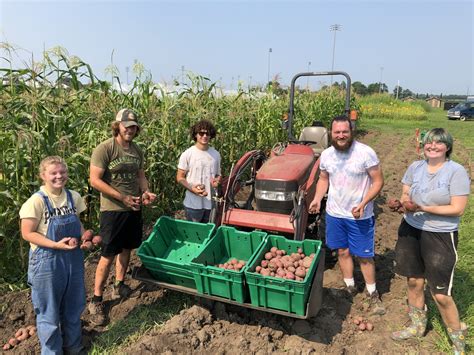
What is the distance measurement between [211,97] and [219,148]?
878mm

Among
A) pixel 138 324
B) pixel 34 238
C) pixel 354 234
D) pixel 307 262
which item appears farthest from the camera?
pixel 354 234

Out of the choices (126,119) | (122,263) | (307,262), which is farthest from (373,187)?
(122,263)

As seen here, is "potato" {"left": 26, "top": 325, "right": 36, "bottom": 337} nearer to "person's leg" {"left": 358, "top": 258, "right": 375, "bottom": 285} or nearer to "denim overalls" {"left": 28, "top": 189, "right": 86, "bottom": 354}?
"denim overalls" {"left": 28, "top": 189, "right": 86, "bottom": 354}

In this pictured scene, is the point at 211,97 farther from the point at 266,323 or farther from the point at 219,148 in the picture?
the point at 266,323

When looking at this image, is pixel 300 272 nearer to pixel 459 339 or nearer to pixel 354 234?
pixel 354 234

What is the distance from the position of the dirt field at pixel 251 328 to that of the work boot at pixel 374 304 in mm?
53

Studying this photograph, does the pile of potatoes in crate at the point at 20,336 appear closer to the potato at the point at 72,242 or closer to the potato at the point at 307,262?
the potato at the point at 72,242

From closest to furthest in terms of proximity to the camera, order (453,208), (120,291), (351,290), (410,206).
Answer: (453,208) → (410,206) → (120,291) → (351,290)

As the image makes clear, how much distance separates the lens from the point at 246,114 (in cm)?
734

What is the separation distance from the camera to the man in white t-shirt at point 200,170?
387 centimetres

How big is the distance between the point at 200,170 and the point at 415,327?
237 cm

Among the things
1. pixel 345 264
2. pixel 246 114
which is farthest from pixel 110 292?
pixel 246 114

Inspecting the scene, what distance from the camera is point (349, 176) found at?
134 inches

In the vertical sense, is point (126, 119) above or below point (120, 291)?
above
